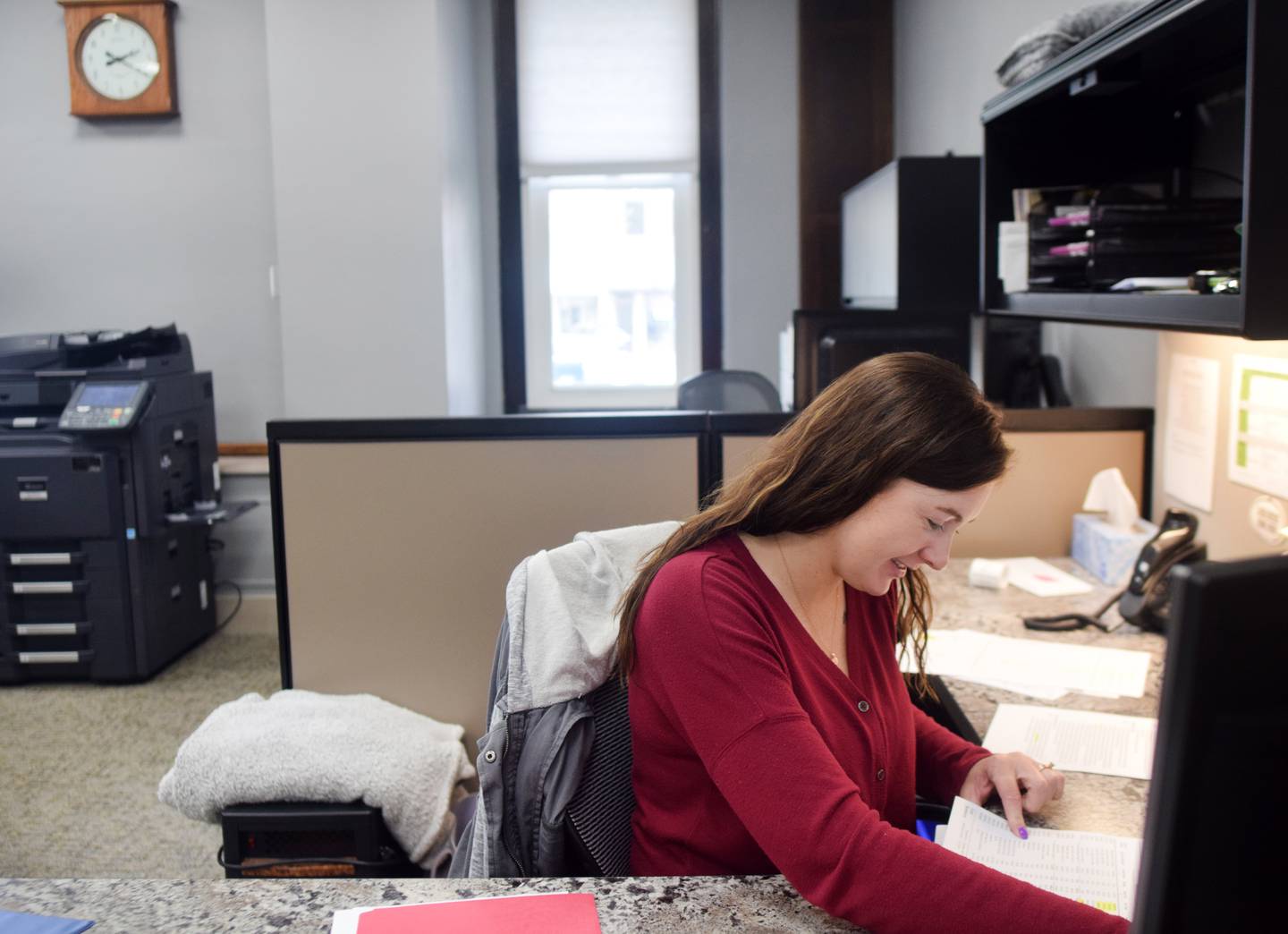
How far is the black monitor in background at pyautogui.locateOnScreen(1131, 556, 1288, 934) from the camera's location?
49 cm

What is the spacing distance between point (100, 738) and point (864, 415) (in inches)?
121

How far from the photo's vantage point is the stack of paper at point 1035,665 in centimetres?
167

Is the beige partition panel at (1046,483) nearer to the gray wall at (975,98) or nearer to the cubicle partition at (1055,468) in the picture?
the cubicle partition at (1055,468)

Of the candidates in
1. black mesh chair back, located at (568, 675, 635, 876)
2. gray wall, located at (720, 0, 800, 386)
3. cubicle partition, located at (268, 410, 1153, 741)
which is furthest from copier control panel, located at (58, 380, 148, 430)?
black mesh chair back, located at (568, 675, 635, 876)

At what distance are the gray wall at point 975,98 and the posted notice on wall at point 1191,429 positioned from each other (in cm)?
19

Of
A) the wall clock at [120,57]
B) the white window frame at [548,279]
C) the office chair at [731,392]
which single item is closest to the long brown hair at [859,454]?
the office chair at [731,392]

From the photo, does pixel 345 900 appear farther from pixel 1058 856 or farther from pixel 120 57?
pixel 120 57

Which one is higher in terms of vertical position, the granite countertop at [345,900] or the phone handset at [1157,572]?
the phone handset at [1157,572]

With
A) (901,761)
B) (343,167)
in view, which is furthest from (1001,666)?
→ (343,167)

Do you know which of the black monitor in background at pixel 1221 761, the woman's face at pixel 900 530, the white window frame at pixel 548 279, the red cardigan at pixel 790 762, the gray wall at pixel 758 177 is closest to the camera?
the black monitor in background at pixel 1221 761

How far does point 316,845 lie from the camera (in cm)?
165

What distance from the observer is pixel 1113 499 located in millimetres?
2299

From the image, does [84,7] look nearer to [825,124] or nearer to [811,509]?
[825,124]

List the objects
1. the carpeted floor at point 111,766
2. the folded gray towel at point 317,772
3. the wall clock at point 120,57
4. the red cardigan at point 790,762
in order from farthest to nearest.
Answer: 1. the wall clock at point 120,57
2. the carpeted floor at point 111,766
3. the folded gray towel at point 317,772
4. the red cardigan at point 790,762
